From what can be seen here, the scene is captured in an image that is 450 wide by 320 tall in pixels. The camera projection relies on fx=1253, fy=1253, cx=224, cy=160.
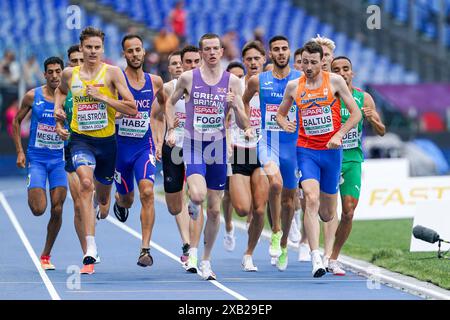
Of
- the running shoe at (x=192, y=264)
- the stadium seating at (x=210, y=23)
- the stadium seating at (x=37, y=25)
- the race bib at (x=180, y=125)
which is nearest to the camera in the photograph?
the running shoe at (x=192, y=264)

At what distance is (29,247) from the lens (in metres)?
16.0

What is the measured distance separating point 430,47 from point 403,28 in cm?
94

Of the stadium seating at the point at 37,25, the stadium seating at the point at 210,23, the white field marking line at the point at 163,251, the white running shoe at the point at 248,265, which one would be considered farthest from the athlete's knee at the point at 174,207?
the stadium seating at the point at 210,23

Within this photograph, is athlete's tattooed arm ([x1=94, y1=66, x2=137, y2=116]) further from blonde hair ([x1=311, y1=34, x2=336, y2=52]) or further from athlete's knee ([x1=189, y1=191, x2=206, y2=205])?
blonde hair ([x1=311, y1=34, x2=336, y2=52])

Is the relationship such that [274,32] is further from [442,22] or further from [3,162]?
[3,162]

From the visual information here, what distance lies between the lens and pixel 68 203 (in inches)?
918

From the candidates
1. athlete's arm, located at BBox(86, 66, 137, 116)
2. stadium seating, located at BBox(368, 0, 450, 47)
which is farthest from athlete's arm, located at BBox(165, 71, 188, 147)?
stadium seating, located at BBox(368, 0, 450, 47)

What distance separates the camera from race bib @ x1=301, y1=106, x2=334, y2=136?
12539mm

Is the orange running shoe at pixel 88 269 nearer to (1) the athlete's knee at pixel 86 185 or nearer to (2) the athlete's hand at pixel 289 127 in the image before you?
(1) the athlete's knee at pixel 86 185

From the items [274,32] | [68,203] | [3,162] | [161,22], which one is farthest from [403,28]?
[68,203]

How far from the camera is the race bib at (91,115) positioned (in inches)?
494

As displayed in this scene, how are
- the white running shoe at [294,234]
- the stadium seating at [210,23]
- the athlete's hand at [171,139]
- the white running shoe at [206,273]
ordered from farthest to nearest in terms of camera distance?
the stadium seating at [210,23] < the white running shoe at [294,234] < the white running shoe at [206,273] < the athlete's hand at [171,139]

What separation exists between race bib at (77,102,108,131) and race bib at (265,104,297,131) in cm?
193

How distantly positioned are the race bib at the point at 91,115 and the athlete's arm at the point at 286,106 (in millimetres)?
1783
